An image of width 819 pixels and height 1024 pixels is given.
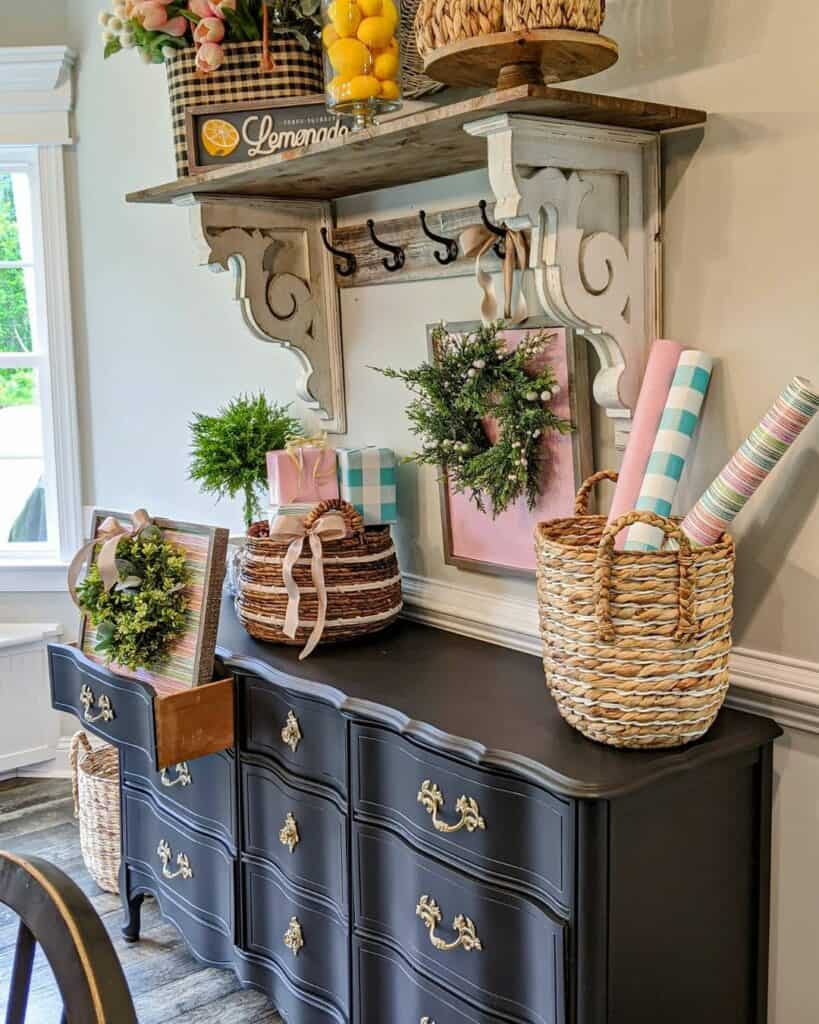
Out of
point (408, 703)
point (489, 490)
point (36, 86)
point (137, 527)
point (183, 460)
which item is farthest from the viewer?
point (36, 86)

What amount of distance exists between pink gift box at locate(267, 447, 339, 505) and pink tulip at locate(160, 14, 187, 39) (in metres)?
0.81

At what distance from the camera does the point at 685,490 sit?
5.92ft

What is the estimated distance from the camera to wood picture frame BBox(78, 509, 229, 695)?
85.1 inches

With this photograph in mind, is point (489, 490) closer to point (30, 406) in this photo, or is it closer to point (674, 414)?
point (674, 414)

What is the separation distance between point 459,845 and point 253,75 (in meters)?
1.43

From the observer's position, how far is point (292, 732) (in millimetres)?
2037

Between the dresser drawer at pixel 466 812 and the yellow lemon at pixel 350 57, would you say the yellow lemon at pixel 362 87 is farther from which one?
the dresser drawer at pixel 466 812

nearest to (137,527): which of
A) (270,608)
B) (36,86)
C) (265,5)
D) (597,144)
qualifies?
(270,608)

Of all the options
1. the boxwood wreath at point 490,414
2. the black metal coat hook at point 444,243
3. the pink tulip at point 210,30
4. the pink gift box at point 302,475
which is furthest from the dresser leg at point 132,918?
the pink tulip at point 210,30

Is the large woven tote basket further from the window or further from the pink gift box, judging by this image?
the window

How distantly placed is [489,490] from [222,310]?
1.18m

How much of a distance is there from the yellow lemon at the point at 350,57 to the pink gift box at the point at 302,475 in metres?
0.76

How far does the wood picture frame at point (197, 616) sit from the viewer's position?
7.09 feet

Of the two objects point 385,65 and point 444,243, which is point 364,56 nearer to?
point 385,65
